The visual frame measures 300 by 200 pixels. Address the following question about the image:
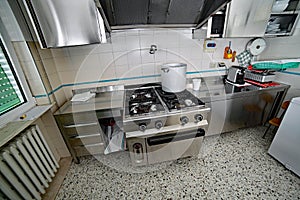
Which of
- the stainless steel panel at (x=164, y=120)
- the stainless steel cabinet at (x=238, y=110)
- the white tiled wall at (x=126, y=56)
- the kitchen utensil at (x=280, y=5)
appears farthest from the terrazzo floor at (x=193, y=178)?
the kitchen utensil at (x=280, y=5)

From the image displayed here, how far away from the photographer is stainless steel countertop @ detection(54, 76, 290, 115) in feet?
4.30

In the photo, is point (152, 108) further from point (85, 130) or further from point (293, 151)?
point (293, 151)

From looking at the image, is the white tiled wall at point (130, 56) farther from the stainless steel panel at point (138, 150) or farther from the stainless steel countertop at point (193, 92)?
the stainless steel panel at point (138, 150)

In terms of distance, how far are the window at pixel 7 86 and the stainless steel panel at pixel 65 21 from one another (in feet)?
1.42

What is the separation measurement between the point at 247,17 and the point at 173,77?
0.98 metres

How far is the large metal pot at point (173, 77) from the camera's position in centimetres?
121

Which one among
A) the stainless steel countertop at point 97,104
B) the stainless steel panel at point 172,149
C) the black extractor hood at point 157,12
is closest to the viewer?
the black extractor hood at point 157,12

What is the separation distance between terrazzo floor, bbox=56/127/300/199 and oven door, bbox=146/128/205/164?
212 mm

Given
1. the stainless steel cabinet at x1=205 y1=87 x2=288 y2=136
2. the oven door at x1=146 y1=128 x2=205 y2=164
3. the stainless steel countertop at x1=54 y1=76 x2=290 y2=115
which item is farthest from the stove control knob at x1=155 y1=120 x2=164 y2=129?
the stainless steel cabinet at x1=205 y1=87 x2=288 y2=136

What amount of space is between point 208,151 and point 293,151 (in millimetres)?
740

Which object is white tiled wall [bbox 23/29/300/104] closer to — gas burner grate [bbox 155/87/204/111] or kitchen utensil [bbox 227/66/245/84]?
kitchen utensil [bbox 227/66/245/84]

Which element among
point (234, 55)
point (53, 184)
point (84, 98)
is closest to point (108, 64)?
point (84, 98)

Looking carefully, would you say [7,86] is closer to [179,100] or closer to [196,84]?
[179,100]

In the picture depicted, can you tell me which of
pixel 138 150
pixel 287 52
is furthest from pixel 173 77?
pixel 287 52
